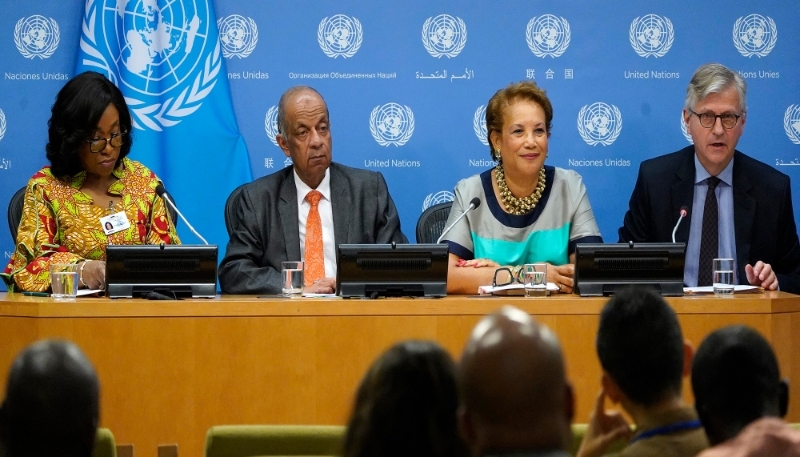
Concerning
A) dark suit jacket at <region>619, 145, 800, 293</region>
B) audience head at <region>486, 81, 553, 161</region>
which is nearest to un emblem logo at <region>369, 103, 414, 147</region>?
audience head at <region>486, 81, 553, 161</region>

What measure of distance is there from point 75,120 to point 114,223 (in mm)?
463

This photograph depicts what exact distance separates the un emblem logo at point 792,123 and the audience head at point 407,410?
15.5ft

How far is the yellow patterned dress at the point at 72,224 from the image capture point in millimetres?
4176

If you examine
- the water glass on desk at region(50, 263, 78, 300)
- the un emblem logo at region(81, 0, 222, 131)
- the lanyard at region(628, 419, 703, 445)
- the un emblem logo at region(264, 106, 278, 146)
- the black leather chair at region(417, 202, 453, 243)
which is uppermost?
the un emblem logo at region(81, 0, 222, 131)

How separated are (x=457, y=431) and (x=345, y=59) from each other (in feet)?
14.5

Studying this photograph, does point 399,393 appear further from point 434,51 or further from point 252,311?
point 434,51

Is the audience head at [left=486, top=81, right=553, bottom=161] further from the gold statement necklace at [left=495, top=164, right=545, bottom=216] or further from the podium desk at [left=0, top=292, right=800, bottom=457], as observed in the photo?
the podium desk at [left=0, top=292, right=800, bottom=457]

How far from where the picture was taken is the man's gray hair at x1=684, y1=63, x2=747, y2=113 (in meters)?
4.60

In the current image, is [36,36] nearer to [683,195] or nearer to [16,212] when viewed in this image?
[16,212]

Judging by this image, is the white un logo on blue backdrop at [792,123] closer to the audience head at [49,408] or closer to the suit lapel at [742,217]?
the suit lapel at [742,217]

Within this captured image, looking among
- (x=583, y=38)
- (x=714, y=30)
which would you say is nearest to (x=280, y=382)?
(x=583, y=38)

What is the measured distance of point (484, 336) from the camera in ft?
4.72

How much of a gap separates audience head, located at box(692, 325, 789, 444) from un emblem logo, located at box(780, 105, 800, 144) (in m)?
4.16

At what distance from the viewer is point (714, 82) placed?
4605 mm
